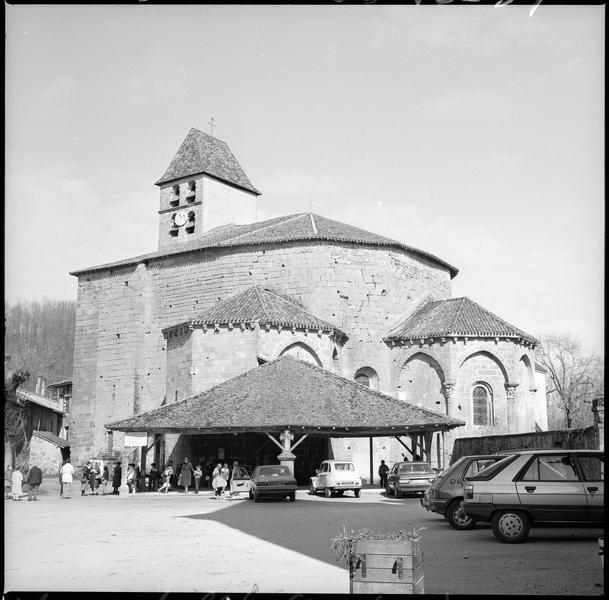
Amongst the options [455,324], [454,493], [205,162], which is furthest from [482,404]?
[205,162]

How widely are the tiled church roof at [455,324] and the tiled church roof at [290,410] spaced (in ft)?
28.0

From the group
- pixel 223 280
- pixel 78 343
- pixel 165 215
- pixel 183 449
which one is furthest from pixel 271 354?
pixel 165 215

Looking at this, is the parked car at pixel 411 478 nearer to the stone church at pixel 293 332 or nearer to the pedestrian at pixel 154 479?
the stone church at pixel 293 332

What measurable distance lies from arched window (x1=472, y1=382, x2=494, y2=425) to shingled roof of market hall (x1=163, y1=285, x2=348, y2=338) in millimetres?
6425

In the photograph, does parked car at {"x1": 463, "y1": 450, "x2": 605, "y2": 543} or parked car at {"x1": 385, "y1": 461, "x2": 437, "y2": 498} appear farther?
parked car at {"x1": 385, "y1": 461, "x2": 437, "y2": 498}

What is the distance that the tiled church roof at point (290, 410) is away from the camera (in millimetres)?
24203

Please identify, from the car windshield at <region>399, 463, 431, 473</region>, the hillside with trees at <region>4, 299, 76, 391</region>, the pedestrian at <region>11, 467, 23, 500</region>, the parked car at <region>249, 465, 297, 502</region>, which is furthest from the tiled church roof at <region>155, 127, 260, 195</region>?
the car windshield at <region>399, 463, 431, 473</region>

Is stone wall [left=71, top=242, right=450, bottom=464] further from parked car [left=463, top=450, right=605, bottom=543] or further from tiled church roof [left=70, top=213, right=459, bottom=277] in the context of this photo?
parked car [left=463, top=450, right=605, bottom=543]

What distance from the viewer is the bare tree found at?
58750mm

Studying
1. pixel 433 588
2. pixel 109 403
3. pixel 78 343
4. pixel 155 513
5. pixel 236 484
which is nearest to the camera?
pixel 433 588

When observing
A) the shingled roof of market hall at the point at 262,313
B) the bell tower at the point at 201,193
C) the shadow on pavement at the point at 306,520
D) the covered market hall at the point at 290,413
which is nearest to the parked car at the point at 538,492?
the shadow on pavement at the point at 306,520

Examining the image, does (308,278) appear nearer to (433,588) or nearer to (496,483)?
(496,483)

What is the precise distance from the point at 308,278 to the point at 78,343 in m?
14.9

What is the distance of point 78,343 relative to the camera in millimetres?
43500
